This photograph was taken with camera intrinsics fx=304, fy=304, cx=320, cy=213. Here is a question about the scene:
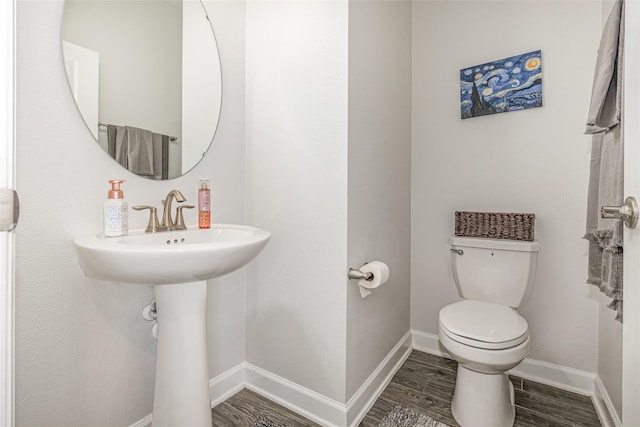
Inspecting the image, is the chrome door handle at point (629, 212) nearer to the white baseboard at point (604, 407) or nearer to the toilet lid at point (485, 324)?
the toilet lid at point (485, 324)

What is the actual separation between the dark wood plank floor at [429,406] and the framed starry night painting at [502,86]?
1.50 metres

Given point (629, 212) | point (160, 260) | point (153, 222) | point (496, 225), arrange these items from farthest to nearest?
point (496, 225)
point (153, 222)
point (160, 260)
point (629, 212)

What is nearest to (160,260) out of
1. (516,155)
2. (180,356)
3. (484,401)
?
(180,356)

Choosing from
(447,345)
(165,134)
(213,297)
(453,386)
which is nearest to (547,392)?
(453,386)

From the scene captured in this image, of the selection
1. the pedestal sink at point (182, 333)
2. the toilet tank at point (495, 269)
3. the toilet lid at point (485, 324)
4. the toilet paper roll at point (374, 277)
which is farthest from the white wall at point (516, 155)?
the pedestal sink at point (182, 333)

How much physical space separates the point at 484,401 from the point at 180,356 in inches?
48.8

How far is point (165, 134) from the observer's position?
128 centimetres

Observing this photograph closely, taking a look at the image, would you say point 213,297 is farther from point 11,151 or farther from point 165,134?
point 11,151

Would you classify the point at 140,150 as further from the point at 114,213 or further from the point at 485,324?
the point at 485,324

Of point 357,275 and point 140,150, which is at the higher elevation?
point 140,150

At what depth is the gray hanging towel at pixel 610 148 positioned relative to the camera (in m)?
0.98

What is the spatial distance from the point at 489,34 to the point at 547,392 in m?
1.97

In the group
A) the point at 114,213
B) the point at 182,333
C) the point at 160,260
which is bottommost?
the point at 182,333

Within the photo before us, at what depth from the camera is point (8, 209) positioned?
0.64 metres
